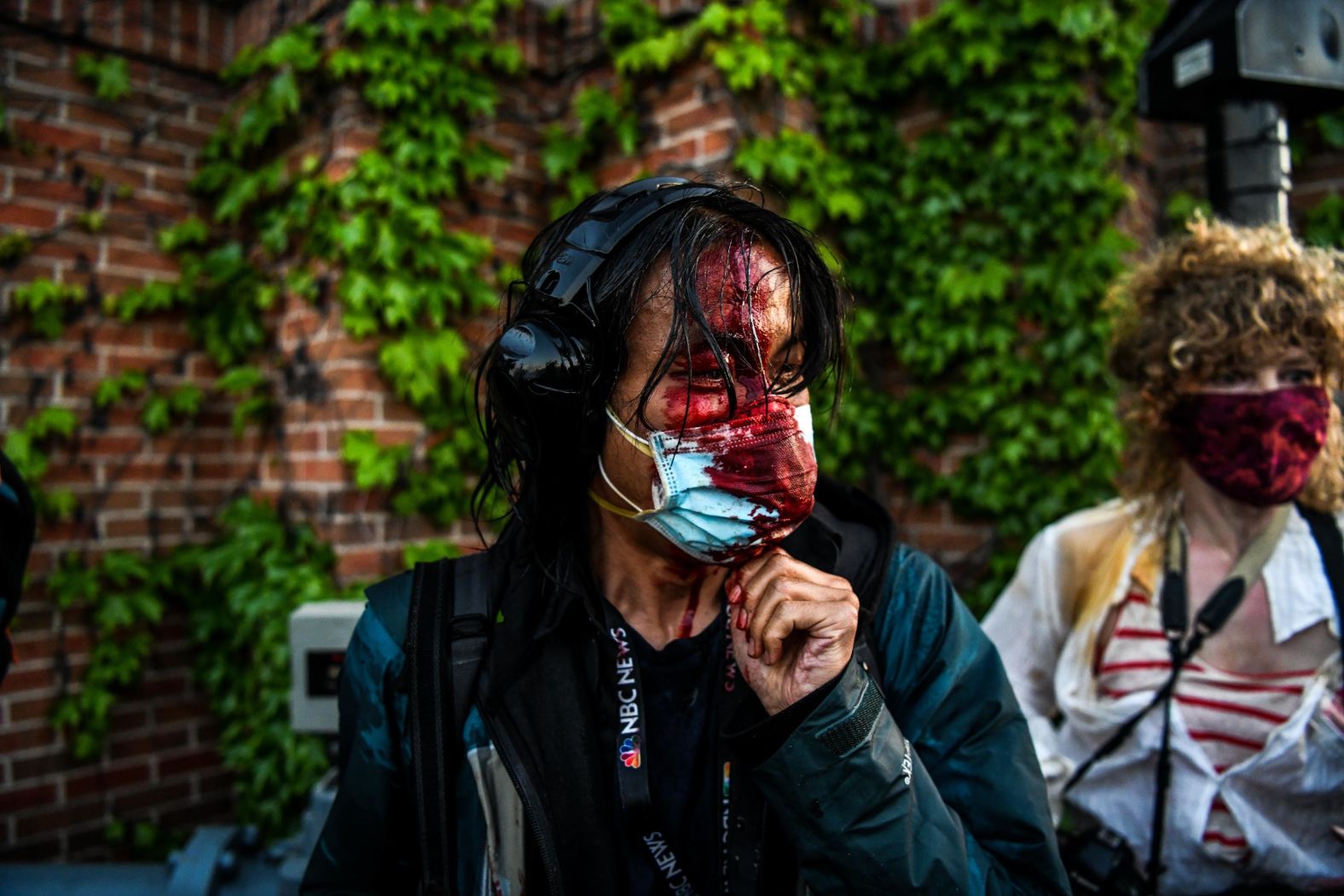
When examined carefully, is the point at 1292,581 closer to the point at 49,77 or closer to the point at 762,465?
the point at 762,465

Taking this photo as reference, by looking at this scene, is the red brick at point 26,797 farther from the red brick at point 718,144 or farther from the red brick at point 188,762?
the red brick at point 718,144

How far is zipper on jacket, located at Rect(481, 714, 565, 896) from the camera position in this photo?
1.19 m

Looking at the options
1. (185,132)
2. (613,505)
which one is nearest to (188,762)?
(185,132)

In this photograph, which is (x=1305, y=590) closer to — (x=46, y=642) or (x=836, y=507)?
(x=836, y=507)

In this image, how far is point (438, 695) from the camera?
129cm

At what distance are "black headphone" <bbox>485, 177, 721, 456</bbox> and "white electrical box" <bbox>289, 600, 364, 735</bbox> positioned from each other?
3.79ft

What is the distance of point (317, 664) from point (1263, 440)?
244 cm

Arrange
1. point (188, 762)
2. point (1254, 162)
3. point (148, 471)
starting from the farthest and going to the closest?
1. point (188, 762)
2. point (148, 471)
3. point (1254, 162)

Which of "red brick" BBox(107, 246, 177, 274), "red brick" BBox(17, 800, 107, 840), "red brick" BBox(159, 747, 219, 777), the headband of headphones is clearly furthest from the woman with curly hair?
"red brick" BBox(107, 246, 177, 274)

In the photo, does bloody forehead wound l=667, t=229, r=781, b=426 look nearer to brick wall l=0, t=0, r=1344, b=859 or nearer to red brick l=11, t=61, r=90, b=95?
brick wall l=0, t=0, r=1344, b=859

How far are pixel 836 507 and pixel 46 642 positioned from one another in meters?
3.20

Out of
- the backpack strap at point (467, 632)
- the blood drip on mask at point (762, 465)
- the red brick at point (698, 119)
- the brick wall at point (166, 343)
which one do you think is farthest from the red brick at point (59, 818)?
the red brick at point (698, 119)

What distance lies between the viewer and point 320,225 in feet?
10.1

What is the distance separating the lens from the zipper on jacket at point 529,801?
1186 mm
